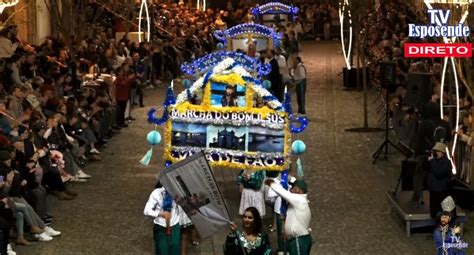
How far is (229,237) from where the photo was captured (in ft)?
42.7

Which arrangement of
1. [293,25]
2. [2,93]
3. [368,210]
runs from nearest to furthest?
[368,210] → [2,93] → [293,25]

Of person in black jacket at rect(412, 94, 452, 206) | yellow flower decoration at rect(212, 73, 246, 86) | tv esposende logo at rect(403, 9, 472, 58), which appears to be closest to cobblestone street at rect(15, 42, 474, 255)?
person in black jacket at rect(412, 94, 452, 206)

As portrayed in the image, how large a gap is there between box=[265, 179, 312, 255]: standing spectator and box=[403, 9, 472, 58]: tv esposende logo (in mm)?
6193

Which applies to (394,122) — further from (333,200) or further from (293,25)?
(293,25)

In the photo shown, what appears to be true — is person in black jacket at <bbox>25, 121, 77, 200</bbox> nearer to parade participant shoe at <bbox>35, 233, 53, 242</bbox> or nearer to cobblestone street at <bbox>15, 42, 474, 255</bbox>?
cobblestone street at <bbox>15, 42, 474, 255</bbox>

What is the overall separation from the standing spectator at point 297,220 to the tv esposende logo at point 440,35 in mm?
6193

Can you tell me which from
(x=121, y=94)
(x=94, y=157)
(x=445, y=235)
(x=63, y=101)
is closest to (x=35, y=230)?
(x=445, y=235)

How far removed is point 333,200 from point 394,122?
19.1ft

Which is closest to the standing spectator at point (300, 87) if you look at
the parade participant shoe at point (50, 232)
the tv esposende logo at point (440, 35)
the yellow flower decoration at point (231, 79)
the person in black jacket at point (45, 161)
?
the tv esposende logo at point (440, 35)

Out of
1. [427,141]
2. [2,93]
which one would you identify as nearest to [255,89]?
[427,141]

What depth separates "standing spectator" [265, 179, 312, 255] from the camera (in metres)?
14.5

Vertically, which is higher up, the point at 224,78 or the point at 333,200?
the point at 224,78

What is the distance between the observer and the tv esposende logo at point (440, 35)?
65.3ft

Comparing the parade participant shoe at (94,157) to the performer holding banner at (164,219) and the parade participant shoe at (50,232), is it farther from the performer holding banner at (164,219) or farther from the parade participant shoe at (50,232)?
the performer holding banner at (164,219)
